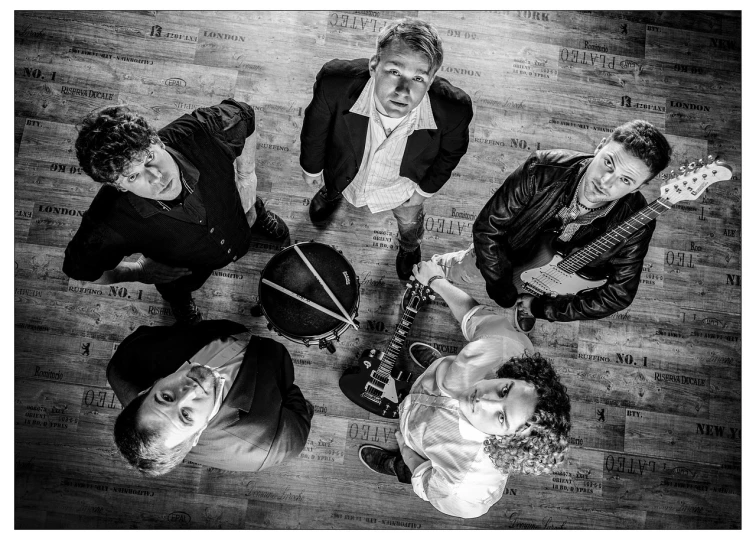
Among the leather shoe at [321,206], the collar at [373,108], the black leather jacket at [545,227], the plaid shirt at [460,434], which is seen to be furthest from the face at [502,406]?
the leather shoe at [321,206]

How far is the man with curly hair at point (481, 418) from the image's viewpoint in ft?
7.48

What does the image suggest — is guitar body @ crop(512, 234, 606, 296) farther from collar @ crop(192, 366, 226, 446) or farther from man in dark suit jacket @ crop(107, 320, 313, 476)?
collar @ crop(192, 366, 226, 446)

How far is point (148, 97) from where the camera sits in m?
3.70

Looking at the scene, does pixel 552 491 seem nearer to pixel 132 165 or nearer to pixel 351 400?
pixel 351 400

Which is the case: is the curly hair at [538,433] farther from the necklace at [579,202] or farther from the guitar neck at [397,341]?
the guitar neck at [397,341]

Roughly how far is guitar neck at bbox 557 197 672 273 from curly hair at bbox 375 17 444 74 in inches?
44.2

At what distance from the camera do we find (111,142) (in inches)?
83.1

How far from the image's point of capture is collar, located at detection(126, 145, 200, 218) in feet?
7.55

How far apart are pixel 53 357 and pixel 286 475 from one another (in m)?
1.72

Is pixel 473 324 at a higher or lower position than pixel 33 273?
lower

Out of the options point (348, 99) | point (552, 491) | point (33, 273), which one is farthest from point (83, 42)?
point (552, 491)

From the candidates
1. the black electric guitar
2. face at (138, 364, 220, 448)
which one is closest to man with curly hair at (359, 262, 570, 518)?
the black electric guitar

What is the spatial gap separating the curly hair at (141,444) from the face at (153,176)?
88cm

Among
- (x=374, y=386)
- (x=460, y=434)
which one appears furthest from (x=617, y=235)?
(x=374, y=386)
